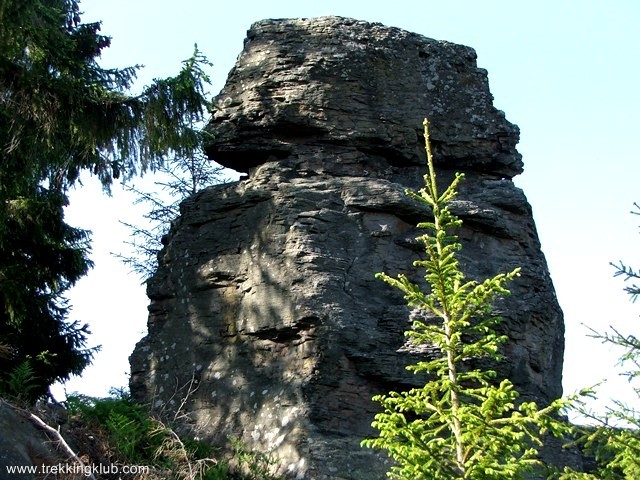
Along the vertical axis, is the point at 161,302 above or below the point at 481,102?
below

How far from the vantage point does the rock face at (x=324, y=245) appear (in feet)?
33.8

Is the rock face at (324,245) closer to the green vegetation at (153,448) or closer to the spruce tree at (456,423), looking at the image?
the green vegetation at (153,448)

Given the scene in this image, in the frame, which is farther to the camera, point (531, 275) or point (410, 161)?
point (410, 161)

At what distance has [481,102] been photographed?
12.8 m

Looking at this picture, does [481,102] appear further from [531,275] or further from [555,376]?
[555,376]

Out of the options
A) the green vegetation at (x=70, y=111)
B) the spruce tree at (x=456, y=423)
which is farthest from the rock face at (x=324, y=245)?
the spruce tree at (x=456, y=423)

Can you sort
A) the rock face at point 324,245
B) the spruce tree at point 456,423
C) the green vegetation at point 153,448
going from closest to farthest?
the spruce tree at point 456,423 → the green vegetation at point 153,448 → the rock face at point 324,245

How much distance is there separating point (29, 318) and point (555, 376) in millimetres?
7668

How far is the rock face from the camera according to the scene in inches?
405

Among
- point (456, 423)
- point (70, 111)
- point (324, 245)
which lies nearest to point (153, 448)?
point (324, 245)

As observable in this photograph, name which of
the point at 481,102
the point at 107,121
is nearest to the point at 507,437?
the point at 107,121

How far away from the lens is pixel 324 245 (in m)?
11.0

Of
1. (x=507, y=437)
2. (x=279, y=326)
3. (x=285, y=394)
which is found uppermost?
(x=279, y=326)

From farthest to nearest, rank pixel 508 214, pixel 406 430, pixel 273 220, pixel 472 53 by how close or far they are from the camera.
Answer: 1. pixel 472 53
2. pixel 508 214
3. pixel 273 220
4. pixel 406 430
